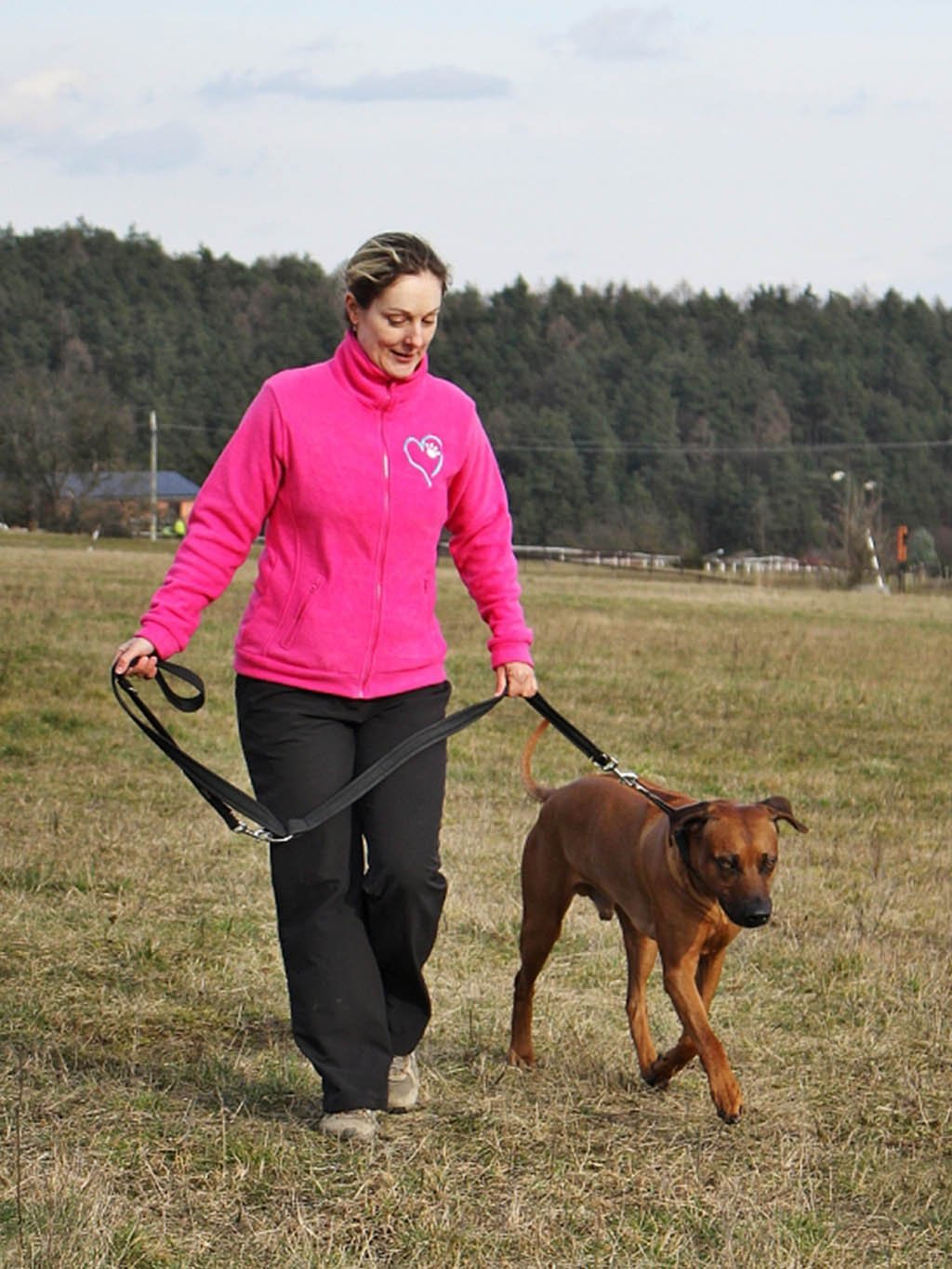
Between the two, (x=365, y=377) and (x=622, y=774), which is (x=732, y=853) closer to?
(x=622, y=774)

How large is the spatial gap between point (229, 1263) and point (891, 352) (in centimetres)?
11260

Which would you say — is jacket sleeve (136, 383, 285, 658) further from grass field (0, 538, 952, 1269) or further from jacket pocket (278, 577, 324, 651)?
grass field (0, 538, 952, 1269)

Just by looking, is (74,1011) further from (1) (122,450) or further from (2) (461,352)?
(2) (461,352)

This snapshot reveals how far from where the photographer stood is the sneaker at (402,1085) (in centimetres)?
527

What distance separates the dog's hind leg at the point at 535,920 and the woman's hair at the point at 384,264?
1783mm

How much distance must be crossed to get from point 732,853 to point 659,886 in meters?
0.31

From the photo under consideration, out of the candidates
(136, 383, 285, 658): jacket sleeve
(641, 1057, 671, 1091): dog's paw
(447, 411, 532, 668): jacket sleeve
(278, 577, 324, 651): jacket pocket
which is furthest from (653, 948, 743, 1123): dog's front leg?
(136, 383, 285, 658): jacket sleeve

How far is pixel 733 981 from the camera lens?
7.05m

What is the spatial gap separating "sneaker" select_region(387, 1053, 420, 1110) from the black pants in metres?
0.14

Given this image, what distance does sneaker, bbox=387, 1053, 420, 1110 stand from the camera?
5273mm

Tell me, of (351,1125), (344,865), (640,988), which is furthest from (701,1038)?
(344,865)

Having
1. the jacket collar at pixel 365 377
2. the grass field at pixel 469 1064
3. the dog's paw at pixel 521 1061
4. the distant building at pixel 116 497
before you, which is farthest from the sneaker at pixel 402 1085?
the distant building at pixel 116 497

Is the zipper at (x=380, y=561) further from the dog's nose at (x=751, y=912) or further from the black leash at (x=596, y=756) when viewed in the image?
the dog's nose at (x=751, y=912)

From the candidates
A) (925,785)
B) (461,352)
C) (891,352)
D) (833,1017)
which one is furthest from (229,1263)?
(891,352)
